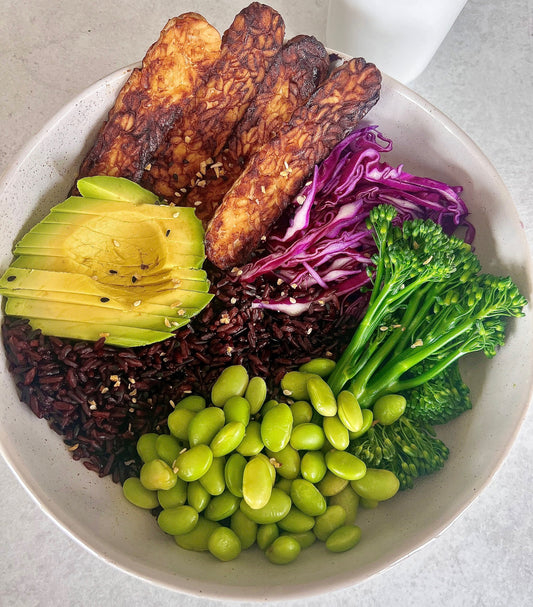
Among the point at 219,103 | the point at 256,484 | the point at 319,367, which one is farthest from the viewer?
the point at 219,103

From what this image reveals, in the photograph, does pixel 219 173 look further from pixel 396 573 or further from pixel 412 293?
pixel 396 573

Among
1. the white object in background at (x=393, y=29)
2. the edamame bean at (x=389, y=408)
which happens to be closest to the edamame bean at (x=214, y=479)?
the edamame bean at (x=389, y=408)

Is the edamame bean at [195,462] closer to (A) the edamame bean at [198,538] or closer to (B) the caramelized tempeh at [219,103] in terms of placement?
(A) the edamame bean at [198,538]

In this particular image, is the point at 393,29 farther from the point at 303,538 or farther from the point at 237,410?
the point at 303,538

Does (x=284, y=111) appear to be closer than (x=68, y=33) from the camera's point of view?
Yes

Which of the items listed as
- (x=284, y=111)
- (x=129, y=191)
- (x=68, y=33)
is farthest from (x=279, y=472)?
(x=68, y=33)

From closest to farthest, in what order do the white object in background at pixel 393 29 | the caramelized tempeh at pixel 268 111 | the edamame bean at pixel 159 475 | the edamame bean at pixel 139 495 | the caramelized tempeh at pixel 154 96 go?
1. the edamame bean at pixel 159 475
2. the edamame bean at pixel 139 495
3. the caramelized tempeh at pixel 154 96
4. the caramelized tempeh at pixel 268 111
5. the white object in background at pixel 393 29

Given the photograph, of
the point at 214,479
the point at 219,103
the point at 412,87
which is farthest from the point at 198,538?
the point at 412,87
